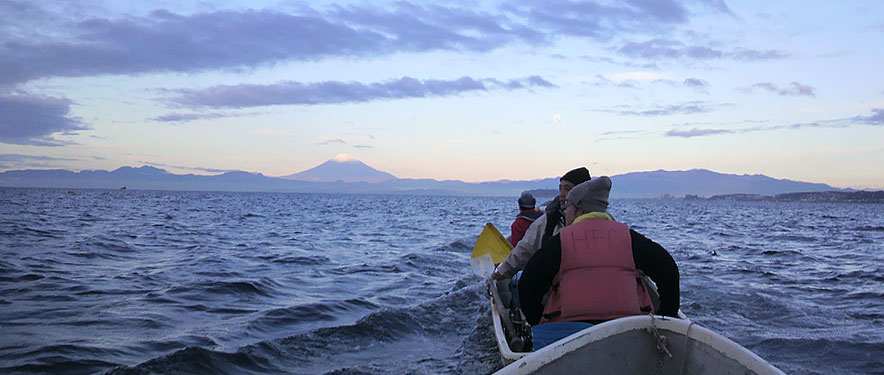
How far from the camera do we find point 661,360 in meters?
4.02

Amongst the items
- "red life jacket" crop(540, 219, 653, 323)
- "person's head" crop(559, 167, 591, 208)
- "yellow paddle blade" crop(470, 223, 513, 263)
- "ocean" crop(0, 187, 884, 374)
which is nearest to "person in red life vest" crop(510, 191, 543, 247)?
"yellow paddle blade" crop(470, 223, 513, 263)

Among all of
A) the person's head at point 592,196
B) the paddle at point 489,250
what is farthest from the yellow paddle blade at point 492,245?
the person's head at point 592,196

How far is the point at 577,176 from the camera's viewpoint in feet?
22.0

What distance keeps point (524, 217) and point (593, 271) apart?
194 inches

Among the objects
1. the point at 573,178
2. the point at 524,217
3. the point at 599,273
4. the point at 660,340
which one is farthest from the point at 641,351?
the point at 524,217

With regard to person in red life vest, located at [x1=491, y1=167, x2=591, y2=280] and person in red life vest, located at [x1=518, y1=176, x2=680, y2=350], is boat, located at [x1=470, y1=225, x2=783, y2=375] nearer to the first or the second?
person in red life vest, located at [x1=518, y1=176, x2=680, y2=350]

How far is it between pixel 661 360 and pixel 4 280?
13.1 metres

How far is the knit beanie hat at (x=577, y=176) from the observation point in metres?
6.69

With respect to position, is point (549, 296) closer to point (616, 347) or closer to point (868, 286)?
point (616, 347)

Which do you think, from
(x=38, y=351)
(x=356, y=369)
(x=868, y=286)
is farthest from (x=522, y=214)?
(x=868, y=286)

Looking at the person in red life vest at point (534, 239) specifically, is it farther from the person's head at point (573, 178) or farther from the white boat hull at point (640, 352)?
the white boat hull at point (640, 352)

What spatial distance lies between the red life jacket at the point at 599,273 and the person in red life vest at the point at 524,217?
14.9 ft

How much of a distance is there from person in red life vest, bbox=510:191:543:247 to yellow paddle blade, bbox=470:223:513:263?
48.6 inches

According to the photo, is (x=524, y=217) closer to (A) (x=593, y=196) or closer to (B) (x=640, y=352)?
(A) (x=593, y=196)
